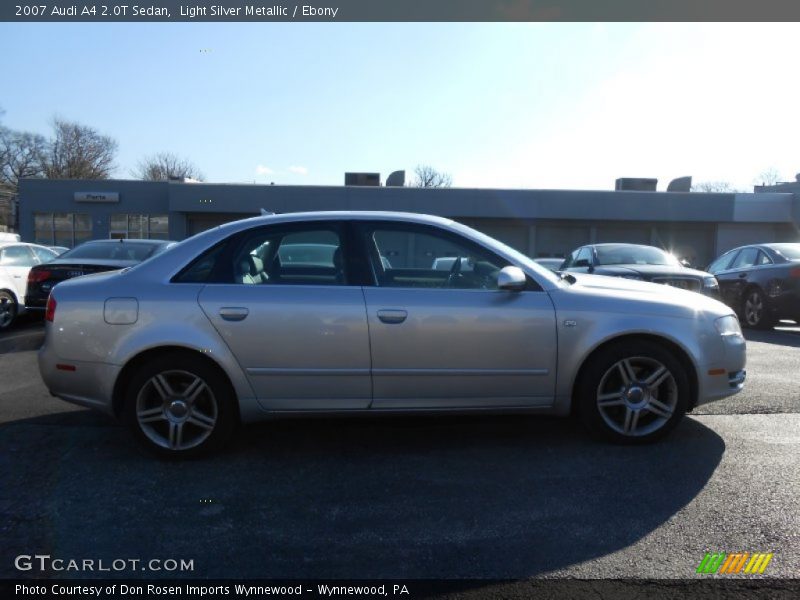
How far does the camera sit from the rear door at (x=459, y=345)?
394 cm

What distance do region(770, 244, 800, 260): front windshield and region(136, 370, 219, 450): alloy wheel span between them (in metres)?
10.0

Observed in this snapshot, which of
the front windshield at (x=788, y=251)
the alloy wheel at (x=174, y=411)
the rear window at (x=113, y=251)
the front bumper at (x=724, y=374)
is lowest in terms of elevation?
the alloy wheel at (x=174, y=411)

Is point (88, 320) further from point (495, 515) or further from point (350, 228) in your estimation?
point (495, 515)

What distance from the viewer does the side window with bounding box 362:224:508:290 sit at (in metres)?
4.17

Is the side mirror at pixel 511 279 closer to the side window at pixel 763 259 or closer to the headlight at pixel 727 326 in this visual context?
the headlight at pixel 727 326

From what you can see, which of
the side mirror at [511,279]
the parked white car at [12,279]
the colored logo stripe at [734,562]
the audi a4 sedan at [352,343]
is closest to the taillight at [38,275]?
the parked white car at [12,279]

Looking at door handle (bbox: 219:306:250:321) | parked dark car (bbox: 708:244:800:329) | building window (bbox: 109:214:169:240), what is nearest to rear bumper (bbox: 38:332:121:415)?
door handle (bbox: 219:306:250:321)

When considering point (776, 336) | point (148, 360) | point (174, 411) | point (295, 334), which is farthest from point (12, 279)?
point (776, 336)

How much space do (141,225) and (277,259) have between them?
3054 centimetres

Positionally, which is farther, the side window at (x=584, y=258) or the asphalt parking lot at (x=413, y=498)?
the side window at (x=584, y=258)

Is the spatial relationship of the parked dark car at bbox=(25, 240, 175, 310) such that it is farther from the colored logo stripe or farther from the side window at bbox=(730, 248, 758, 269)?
the side window at bbox=(730, 248, 758, 269)

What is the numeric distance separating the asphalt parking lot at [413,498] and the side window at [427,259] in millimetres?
1176

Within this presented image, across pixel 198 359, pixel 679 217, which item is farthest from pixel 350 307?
pixel 679 217

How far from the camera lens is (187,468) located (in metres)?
3.87
